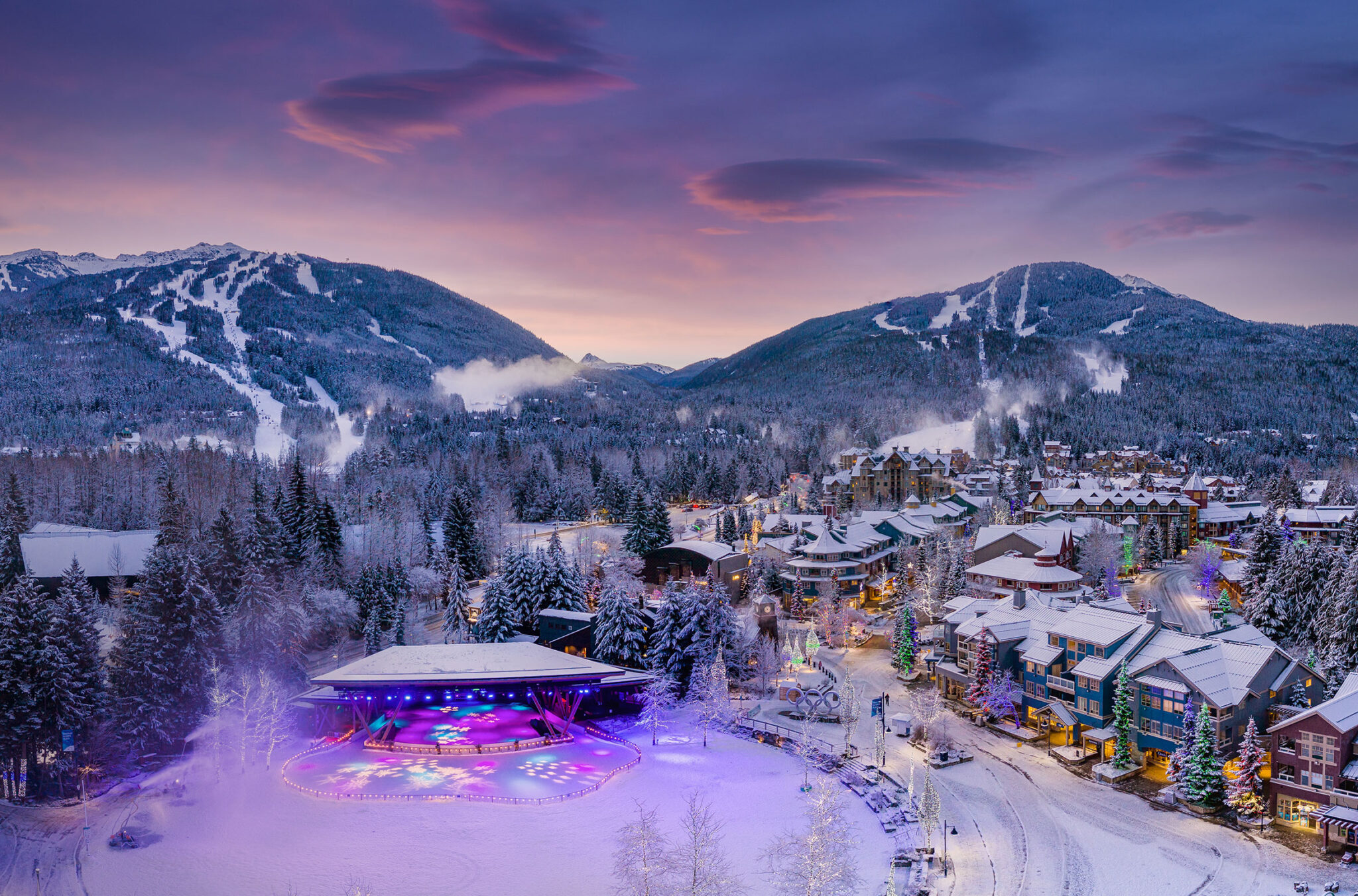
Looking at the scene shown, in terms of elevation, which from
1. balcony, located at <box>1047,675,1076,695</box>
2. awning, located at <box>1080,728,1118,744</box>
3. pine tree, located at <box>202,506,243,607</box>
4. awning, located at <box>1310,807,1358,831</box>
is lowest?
awning, located at <box>1080,728,1118,744</box>

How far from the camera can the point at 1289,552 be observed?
162 feet

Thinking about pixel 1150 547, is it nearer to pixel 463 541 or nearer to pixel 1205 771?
pixel 1205 771

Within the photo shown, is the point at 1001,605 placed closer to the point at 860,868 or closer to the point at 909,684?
the point at 909,684

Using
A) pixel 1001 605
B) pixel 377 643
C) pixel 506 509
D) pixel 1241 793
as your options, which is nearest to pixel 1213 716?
pixel 1241 793

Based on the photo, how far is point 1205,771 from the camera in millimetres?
31984

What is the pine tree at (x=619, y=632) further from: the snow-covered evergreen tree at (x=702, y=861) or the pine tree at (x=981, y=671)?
the pine tree at (x=981, y=671)

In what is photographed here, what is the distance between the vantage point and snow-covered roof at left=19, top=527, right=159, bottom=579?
62.8m

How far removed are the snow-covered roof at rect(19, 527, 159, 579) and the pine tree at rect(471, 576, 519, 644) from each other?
1115 inches

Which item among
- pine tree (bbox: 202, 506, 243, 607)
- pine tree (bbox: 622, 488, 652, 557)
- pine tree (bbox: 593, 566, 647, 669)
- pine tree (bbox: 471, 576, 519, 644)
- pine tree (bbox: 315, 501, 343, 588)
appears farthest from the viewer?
pine tree (bbox: 622, 488, 652, 557)

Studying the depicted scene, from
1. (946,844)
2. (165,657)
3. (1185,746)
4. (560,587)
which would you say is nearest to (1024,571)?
(1185,746)

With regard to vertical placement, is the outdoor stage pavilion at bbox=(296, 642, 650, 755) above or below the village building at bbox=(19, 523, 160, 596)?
below

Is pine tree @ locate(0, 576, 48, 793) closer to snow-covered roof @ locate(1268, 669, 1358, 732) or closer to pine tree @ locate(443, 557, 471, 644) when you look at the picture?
pine tree @ locate(443, 557, 471, 644)

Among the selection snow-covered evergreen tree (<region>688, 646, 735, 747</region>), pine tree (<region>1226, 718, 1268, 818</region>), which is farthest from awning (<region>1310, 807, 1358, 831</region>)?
snow-covered evergreen tree (<region>688, 646, 735, 747</region>)

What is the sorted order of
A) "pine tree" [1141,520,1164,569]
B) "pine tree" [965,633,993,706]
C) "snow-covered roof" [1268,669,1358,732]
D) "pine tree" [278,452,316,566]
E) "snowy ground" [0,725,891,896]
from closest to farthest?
1. "snowy ground" [0,725,891,896]
2. "snow-covered roof" [1268,669,1358,732]
3. "pine tree" [965,633,993,706]
4. "pine tree" [278,452,316,566]
5. "pine tree" [1141,520,1164,569]
